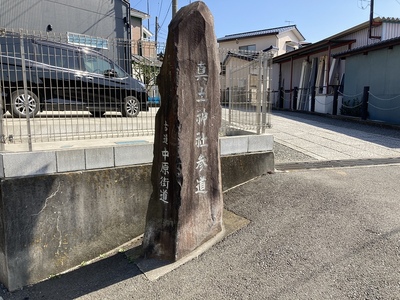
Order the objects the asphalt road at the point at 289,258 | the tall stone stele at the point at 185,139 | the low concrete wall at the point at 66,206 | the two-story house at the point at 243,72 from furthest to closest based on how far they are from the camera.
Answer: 1. the two-story house at the point at 243,72
2. the low concrete wall at the point at 66,206
3. the tall stone stele at the point at 185,139
4. the asphalt road at the point at 289,258

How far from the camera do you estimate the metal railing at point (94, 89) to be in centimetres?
450

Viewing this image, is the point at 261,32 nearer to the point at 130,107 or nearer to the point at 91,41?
the point at 91,41

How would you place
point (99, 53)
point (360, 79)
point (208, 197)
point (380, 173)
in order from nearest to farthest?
point (208, 197)
point (380, 173)
point (99, 53)
point (360, 79)

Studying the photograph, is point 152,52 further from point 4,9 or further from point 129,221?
point 4,9

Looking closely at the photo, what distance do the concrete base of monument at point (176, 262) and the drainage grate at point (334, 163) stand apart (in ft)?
6.31

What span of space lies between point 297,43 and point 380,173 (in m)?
24.8

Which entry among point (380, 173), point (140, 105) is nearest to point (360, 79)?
point (380, 173)

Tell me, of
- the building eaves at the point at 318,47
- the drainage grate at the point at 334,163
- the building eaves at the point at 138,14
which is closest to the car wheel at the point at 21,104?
the drainage grate at the point at 334,163

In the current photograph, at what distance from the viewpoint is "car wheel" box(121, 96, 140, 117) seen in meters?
5.66

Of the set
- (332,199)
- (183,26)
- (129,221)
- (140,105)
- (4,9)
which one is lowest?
(129,221)

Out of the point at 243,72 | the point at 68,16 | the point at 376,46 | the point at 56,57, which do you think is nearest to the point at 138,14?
the point at 68,16

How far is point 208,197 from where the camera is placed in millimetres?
3572

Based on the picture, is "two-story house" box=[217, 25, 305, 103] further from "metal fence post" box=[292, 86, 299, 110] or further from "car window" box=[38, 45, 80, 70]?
"metal fence post" box=[292, 86, 299, 110]

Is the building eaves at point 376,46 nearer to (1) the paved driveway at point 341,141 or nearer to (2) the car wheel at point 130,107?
(1) the paved driveway at point 341,141
